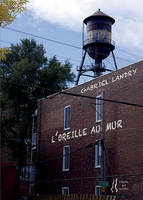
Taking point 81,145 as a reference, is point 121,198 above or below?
below

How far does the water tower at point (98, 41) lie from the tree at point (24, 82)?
6.45m

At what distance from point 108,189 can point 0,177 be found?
485 inches

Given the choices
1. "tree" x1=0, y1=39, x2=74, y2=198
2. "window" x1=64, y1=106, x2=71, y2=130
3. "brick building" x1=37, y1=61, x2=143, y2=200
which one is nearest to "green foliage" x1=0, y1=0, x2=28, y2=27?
"brick building" x1=37, y1=61, x2=143, y2=200

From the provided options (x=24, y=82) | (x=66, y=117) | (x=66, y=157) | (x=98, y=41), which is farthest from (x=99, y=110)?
(x=24, y=82)

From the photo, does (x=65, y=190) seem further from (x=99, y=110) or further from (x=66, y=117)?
(x=99, y=110)

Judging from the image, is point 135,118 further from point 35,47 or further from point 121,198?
point 35,47

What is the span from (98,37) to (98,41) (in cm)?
64

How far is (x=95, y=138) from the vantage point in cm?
3064

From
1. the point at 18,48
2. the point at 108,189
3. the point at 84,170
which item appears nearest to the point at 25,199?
the point at 84,170

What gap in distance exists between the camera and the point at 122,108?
28.2m

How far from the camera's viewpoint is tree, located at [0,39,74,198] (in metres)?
43.6

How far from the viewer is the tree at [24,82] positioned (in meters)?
43.6

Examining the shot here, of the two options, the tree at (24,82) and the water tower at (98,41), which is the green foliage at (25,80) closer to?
the tree at (24,82)

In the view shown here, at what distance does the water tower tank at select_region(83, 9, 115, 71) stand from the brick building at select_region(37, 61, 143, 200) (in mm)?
5633
